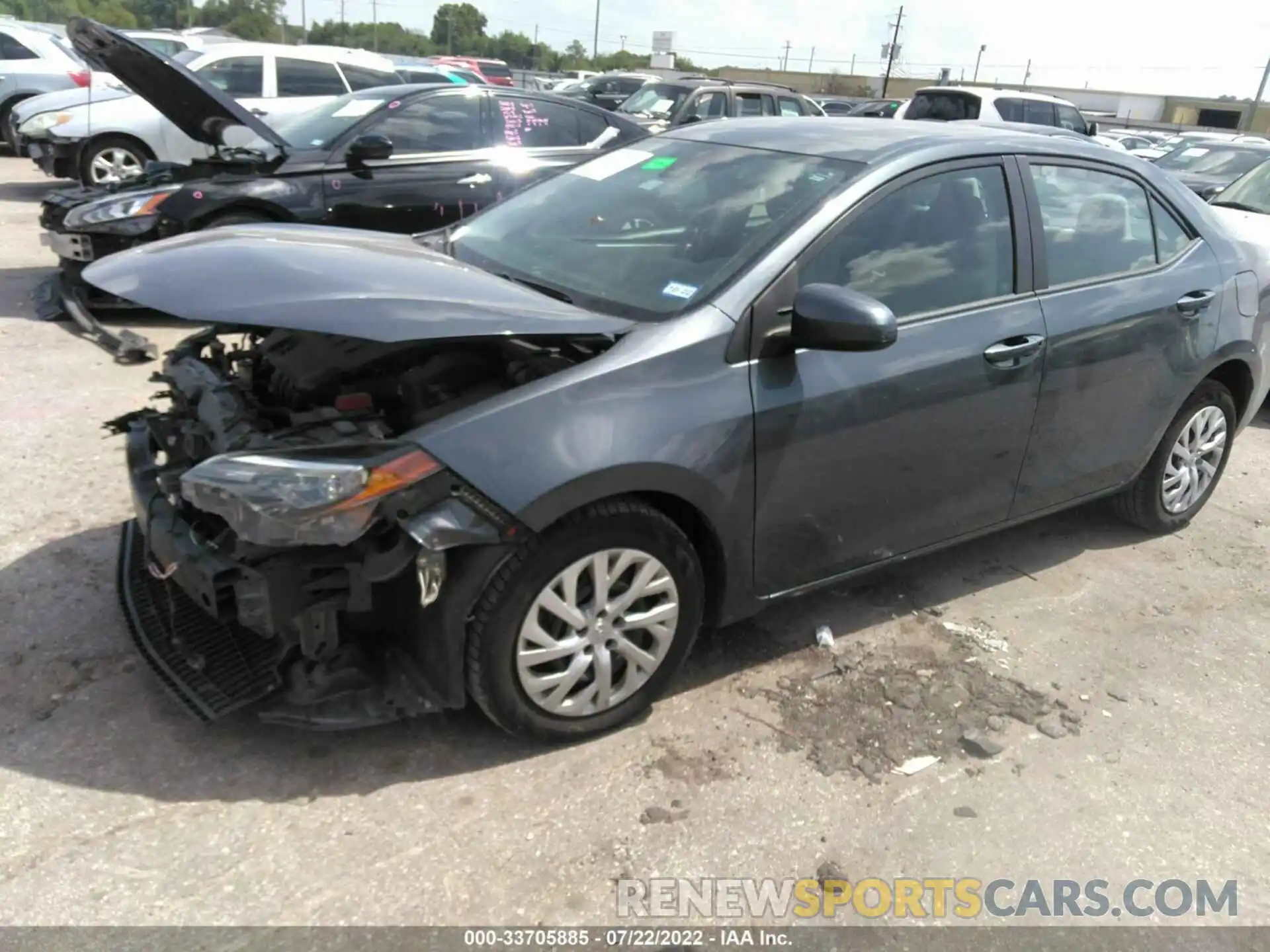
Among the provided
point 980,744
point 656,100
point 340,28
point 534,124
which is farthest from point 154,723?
point 340,28

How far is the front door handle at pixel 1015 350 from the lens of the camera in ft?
11.3

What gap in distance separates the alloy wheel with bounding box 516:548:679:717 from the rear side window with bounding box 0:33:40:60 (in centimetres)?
1559

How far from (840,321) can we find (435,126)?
18.8 ft

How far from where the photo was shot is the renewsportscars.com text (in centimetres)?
247

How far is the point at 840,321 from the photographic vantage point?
9.29ft

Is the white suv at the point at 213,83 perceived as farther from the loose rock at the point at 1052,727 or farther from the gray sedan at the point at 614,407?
the loose rock at the point at 1052,727

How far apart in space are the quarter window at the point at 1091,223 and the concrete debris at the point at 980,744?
1.67 metres

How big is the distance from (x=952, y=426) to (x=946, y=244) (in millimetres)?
617

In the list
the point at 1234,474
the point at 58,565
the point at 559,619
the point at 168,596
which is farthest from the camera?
the point at 1234,474

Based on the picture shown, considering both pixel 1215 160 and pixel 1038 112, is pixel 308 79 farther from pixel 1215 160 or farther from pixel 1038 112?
pixel 1038 112

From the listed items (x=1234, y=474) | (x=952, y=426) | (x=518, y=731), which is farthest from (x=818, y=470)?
(x=1234, y=474)

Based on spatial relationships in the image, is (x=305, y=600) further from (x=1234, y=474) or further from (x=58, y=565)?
(x=1234, y=474)

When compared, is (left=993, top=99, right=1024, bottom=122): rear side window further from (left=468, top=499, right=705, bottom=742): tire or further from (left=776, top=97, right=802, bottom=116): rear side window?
(left=468, top=499, right=705, bottom=742): tire

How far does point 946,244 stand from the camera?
11.3 ft
